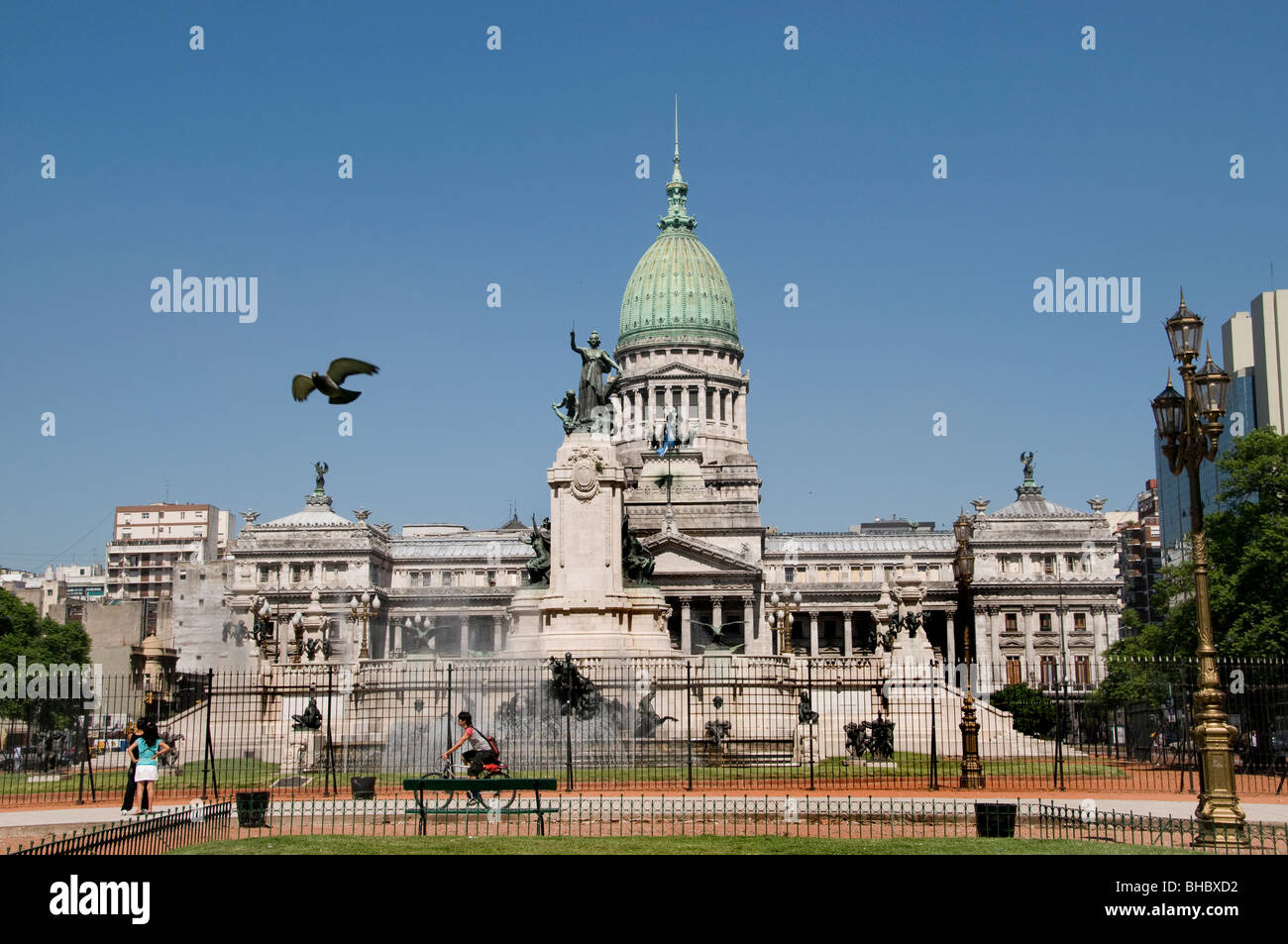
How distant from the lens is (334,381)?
883 inches

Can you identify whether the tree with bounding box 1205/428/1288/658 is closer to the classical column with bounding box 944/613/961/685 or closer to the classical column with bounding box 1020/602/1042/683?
the classical column with bounding box 944/613/961/685

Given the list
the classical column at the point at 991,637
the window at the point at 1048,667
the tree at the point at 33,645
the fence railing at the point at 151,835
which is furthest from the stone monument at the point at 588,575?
the window at the point at 1048,667

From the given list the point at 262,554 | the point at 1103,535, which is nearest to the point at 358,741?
the point at 262,554

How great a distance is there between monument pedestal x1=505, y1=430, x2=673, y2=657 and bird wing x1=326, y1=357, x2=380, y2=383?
22.3 metres

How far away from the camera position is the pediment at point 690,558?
10519 cm

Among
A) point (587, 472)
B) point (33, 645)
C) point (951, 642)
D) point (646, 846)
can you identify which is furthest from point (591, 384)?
point (951, 642)

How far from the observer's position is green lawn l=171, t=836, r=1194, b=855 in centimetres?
1859

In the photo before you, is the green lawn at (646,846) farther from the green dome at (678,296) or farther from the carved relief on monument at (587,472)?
the green dome at (678,296)

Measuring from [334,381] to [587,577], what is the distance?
2301 cm

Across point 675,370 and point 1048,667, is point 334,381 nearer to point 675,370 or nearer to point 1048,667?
point 1048,667

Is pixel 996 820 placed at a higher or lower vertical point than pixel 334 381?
lower

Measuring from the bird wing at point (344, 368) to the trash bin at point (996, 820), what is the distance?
1196 cm

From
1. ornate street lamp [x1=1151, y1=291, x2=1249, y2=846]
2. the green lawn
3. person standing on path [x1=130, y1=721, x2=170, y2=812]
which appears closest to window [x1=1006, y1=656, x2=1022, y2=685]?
ornate street lamp [x1=1151, y1=291, x2=1249, y2=846]
